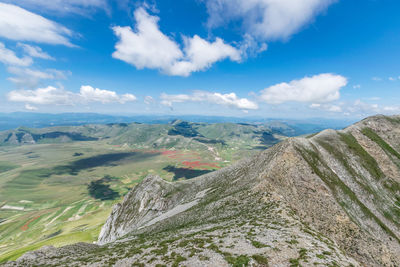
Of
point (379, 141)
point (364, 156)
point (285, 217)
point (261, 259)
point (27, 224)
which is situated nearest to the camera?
point (261, 259)

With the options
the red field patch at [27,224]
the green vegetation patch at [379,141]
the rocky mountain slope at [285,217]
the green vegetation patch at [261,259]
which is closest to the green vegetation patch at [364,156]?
the rocky mountain slope at [285,217]

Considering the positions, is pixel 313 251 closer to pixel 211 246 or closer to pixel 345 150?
pixel 211 246

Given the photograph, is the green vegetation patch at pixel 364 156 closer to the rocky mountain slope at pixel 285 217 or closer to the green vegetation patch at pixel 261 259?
the rocky mountain slope at pixel 285 217

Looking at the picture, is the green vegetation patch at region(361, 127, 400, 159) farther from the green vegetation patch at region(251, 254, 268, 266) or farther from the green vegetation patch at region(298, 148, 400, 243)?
the green vegetation patch at region(251, 254, 268, 266)

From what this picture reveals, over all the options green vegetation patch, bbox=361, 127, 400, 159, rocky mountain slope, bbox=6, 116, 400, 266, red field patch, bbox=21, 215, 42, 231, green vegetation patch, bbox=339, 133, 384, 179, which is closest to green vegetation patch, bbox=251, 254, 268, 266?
rocky mountain slope, bbox=6, 116, 400, 266

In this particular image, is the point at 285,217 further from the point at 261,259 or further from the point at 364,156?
the point at 364,156

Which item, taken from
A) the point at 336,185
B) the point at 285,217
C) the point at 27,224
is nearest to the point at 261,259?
the point at 285,217

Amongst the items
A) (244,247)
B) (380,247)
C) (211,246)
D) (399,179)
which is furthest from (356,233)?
(399,179)

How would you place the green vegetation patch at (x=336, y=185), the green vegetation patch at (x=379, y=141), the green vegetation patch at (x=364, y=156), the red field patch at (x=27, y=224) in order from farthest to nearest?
1. the red field patch at (x=27, y=224)
2. the green vegetation patch at (x=379, y=141)
3. the green vegetation patch at (x=364, y=156)
4. the green vegetation patch at (x=336, y=185)
